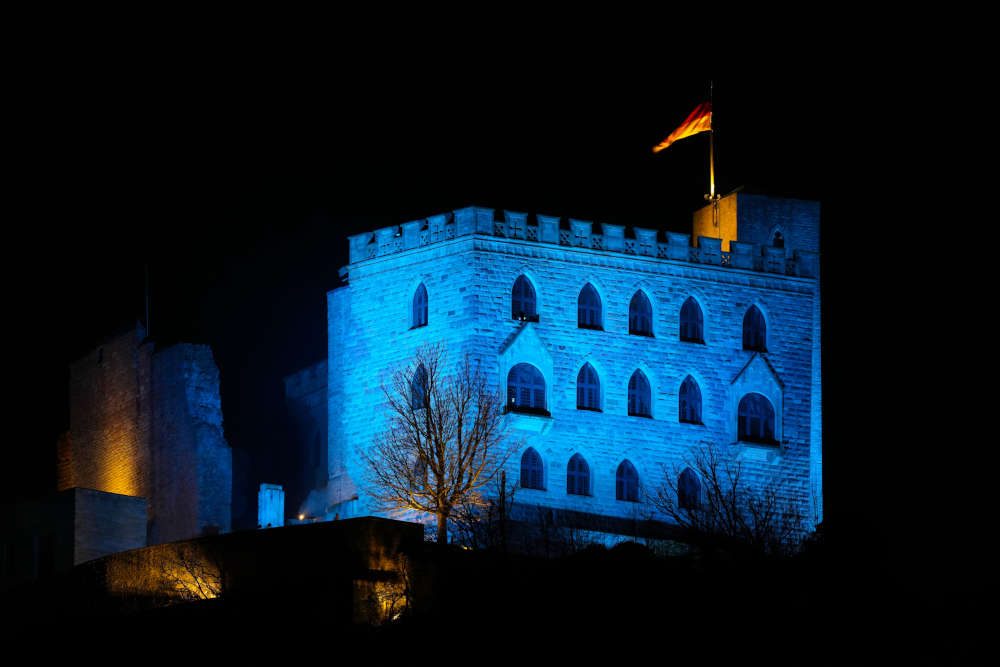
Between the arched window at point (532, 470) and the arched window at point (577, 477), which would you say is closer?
the arched window at point (532, 470)

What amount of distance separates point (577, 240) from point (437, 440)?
24.6ft

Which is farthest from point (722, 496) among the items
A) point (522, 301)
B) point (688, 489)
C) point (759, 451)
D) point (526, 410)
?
point (522, 301)

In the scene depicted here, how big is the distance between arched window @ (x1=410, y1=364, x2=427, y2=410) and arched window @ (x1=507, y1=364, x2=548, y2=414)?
2259 millimetres

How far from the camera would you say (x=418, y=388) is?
3068 inches

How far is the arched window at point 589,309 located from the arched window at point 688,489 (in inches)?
182

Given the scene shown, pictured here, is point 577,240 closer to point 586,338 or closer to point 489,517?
point 586,338

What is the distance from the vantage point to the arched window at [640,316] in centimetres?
7994

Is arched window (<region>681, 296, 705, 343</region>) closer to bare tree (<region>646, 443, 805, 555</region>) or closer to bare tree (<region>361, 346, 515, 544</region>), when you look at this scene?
bare tree (<region>646, 443, 805, 555</region>)

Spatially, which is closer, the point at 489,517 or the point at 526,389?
the point at 489,517

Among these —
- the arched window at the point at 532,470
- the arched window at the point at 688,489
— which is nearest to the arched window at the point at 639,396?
the arched window at the point at 688,489

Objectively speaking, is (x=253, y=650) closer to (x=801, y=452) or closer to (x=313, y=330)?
(x=801, y=452)

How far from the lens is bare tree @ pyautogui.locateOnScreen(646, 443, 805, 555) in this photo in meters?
77.6

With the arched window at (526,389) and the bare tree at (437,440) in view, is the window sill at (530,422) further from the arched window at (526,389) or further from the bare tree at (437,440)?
the bare tree at (437,440)

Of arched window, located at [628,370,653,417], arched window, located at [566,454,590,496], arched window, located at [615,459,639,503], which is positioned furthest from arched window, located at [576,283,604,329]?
arched window, located at [615,459,639,503]
